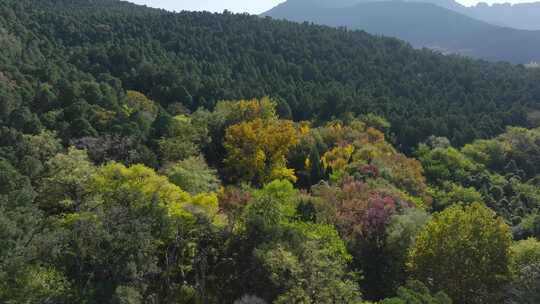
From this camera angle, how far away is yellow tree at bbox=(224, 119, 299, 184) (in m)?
58.3

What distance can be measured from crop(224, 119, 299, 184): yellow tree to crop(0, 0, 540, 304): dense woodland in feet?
0.83

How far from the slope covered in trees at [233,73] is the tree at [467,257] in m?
33.4

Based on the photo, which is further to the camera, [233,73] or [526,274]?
[233,73]

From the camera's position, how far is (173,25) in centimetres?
13688

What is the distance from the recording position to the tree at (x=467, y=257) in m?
35.3

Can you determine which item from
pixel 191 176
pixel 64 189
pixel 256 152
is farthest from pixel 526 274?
pixel 64 189

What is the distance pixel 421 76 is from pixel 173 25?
68088 mm

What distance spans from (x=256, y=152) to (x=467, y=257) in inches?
1129

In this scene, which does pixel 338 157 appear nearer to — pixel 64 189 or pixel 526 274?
pixel 526 274

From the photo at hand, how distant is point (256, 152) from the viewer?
192 feet

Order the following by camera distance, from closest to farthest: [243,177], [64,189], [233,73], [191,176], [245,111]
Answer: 1. [64,189]
2. [191,176]
3. [243,177]
4. [245,111]
5. [233,73]

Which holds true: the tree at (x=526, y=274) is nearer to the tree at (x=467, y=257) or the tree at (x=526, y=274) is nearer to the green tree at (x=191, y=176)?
the tree at (x=467, y=257)

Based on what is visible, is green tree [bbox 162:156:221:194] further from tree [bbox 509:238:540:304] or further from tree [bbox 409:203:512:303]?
tree [bbox 509:238:540:304]

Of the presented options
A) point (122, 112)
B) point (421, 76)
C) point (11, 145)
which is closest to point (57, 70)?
point (122, 112)
